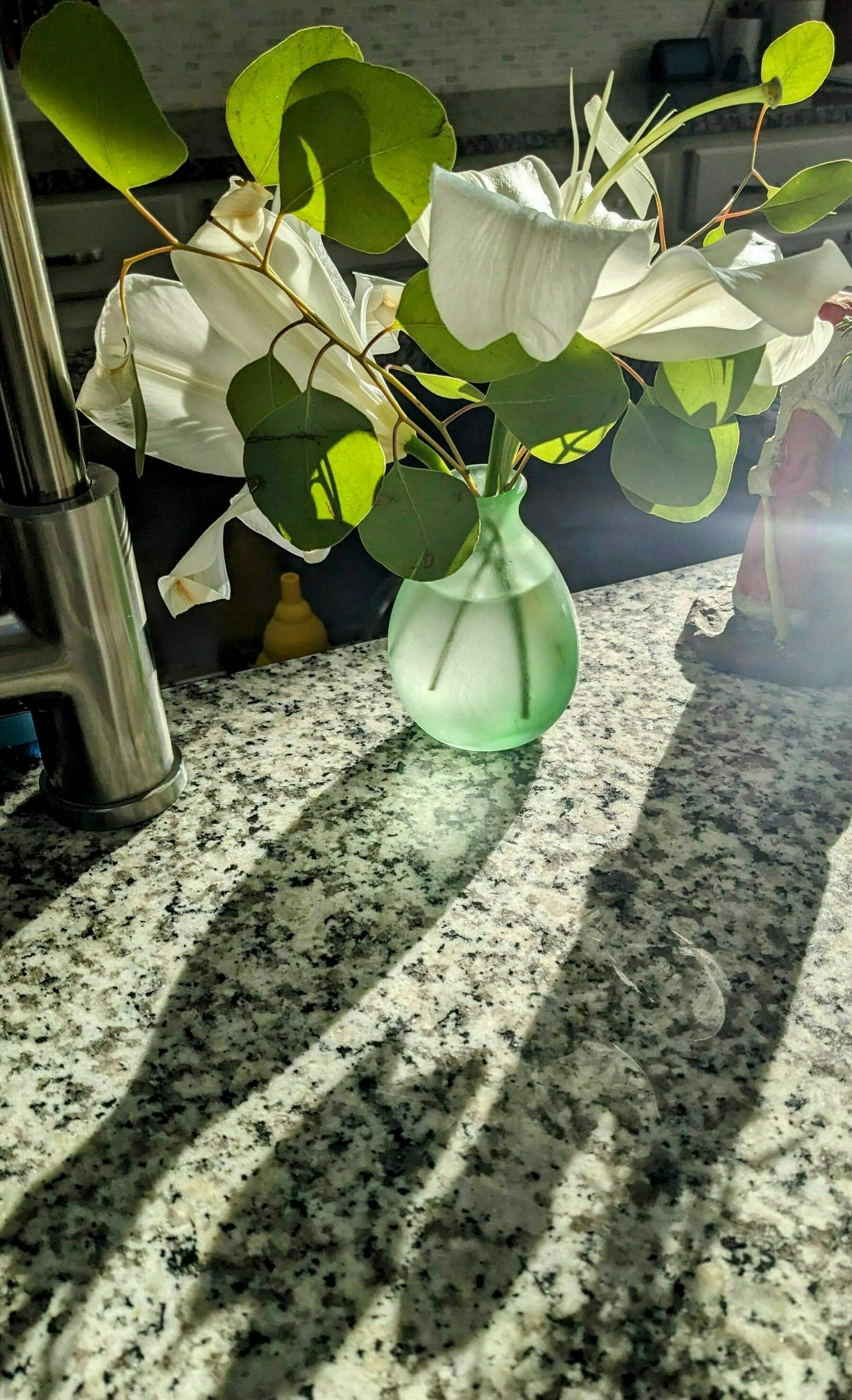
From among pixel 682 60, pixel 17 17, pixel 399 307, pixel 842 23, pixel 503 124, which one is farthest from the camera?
pixel 842 23

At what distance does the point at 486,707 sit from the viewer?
625 millimetres

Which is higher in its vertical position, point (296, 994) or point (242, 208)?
point (242, 208)

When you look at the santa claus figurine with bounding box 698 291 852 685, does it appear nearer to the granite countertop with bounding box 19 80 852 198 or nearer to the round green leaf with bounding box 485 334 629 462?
the round green leaf with bounding box 485 334 629 462

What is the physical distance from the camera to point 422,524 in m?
0.50

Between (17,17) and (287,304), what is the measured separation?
6.99ft

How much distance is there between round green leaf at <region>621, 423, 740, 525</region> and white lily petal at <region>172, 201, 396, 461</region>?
15 cm

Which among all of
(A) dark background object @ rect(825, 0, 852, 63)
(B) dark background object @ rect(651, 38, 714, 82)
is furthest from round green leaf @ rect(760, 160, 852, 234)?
(A) dark background object @ rect(825, 0, 852, 63)

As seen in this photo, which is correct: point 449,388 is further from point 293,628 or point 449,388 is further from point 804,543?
point 293,628

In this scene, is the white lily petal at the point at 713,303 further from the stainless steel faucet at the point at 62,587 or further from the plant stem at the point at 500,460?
the stainless steel faucet at the point at 62,587

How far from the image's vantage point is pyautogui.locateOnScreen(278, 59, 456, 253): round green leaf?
0.44 meters

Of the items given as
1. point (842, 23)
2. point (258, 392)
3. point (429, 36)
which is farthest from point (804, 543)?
point (842, 23)

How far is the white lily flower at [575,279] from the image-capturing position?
38 centimetres

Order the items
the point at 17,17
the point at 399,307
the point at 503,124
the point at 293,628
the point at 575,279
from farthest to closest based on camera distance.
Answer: the point at 503,124 < the point at 17,17 < the point at 293,628 < the point at 399,307 < the point at 575,279

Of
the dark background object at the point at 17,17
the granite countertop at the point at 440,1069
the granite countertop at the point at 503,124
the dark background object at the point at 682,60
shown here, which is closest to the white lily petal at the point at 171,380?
the granite countertop at the point at 440,1069
